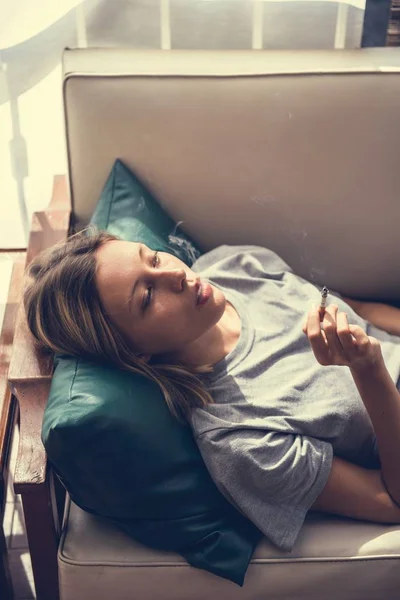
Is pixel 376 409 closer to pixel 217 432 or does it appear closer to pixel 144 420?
pixel 217 432

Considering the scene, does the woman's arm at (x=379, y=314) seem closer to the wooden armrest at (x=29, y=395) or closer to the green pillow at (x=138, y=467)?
the green pillow at (x=138, y=467)

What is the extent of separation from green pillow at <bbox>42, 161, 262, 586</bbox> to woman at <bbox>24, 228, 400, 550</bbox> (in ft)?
0.11

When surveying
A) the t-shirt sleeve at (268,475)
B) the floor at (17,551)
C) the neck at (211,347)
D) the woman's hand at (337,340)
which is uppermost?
the woman's hand at (337,340)

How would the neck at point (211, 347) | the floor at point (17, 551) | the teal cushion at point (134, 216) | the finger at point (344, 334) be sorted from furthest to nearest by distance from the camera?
the floor at point (17, 551) < the teal cushion at point (134, 216) < the neck at point (211, 347) < the finger at point (344, 334)

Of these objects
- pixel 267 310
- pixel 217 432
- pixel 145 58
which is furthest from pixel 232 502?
pixel 145 58

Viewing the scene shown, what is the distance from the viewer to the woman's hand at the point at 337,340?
1.22 meters

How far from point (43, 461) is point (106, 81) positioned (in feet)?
2.70

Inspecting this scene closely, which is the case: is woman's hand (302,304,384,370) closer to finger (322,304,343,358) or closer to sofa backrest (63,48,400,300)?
finger (322,304,343,358)

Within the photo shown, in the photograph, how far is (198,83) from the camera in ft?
5.32

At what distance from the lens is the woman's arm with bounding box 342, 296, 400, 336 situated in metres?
1.68

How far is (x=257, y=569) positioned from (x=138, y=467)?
0.92 feet

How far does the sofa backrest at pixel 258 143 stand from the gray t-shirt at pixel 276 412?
144 millimetres

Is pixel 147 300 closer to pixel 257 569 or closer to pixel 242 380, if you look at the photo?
pixel 242 380

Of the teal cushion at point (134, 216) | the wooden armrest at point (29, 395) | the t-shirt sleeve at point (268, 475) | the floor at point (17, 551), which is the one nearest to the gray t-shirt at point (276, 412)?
the t-shirt sleeve at point (268, 475)
